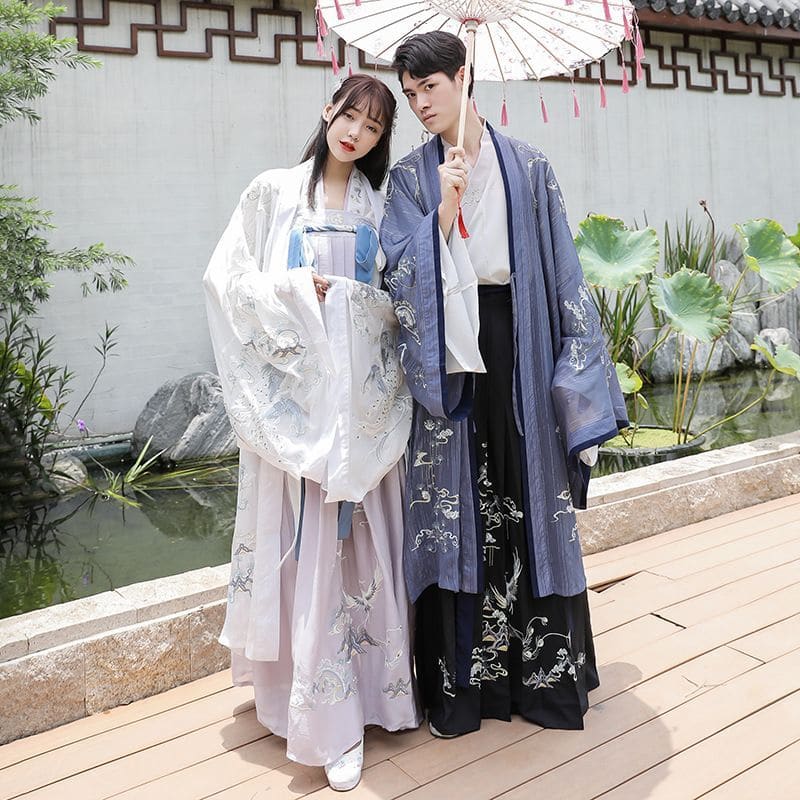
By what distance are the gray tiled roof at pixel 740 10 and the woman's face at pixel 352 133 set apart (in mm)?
5037

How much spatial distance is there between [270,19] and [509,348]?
4.09 m

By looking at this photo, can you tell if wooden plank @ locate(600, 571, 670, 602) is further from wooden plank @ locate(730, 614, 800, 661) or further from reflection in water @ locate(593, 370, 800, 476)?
reflection in water @ locate(593, 370, 800, 476)

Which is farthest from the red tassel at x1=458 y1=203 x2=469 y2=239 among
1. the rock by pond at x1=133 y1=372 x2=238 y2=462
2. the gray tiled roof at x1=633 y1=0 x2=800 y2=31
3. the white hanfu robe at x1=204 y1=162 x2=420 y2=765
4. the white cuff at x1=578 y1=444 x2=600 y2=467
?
the gray tiled roof at x1=633 y1=0 x2=800 y2=31

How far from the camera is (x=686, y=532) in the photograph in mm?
3633

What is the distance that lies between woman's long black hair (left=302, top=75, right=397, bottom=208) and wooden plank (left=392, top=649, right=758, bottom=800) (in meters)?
1.33

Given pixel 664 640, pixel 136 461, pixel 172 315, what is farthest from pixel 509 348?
pixel 172 315

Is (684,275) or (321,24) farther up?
(321,24)

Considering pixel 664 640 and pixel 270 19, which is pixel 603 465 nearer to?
pixel 664 640

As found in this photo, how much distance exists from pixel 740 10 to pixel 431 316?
6.31 meters

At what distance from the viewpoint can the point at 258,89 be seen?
556 centimetres

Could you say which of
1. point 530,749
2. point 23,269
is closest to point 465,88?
point 530,749

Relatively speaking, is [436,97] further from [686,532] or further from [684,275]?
[684,275]

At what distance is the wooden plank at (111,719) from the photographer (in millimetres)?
2172

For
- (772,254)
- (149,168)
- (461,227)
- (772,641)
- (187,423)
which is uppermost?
(149,168)
